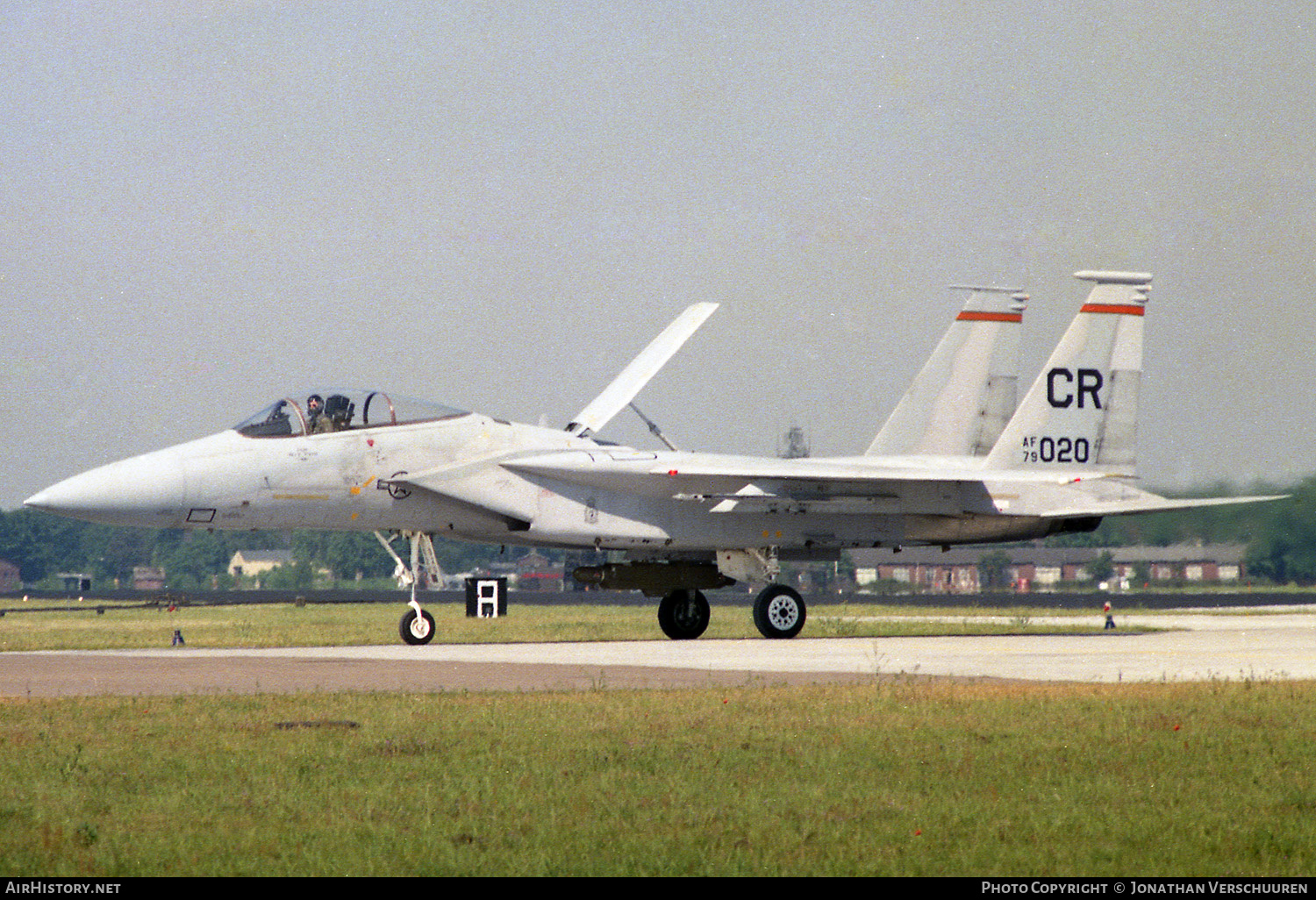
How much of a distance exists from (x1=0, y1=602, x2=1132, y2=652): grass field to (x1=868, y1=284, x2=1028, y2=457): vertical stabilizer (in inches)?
126

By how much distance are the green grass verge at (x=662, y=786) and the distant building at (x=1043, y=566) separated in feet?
108

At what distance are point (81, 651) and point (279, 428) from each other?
155 inches

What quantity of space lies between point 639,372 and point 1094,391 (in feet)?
24.2

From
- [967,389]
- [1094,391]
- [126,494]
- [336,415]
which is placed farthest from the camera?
[967,389]

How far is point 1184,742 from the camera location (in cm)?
946

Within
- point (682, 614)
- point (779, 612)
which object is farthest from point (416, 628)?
point (779, 612)

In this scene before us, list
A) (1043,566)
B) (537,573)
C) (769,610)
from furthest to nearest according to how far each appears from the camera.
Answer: (537,573)
(1043,566)
(769,610)

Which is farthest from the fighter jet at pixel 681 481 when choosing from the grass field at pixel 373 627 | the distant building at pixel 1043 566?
the distant building at pixel 1043 566

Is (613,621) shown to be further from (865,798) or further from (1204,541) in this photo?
(865,798)

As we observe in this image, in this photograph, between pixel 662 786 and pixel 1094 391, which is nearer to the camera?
pixel 662 786

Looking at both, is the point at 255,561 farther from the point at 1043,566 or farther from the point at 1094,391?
the point at 1094,391

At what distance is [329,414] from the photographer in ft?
65.7
